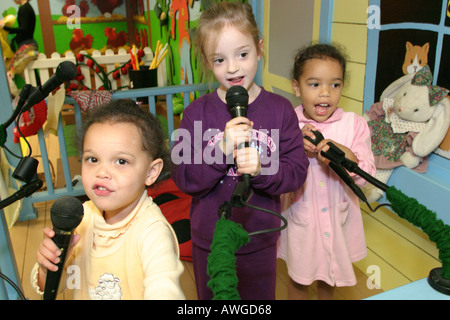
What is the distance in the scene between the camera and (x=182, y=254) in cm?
166

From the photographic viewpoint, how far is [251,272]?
947 mm

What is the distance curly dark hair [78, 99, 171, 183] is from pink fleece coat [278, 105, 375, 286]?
1.46 ft

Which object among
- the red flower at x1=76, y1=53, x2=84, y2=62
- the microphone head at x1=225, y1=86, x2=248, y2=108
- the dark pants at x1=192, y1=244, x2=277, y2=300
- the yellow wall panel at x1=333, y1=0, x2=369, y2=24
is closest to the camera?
the microphone head at x1=225, y1=86, x2=248, y2=108

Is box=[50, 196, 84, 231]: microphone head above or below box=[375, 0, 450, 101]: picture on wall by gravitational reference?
below

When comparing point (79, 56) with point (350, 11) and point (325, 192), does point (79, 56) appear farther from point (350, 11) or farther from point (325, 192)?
point (325, 192)

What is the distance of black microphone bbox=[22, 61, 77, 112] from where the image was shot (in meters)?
0.72

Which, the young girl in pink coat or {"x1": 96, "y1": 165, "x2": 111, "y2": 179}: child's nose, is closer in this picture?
{"x1": 96, "y1": 165, "x2": 111, "y2": 179}: child's nose

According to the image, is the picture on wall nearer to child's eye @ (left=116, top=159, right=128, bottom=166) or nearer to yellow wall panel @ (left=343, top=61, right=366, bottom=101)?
yellow wall panel @ (left=343, top=61, right=366, bottom=101)

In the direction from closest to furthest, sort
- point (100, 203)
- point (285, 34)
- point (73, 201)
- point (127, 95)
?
1. point (73, 201)
2. point (100, 203)
3. point (285, 34)
4. point (127, 95)

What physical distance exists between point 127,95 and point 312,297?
49.7 inches

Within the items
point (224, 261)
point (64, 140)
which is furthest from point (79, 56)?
point (224, 261)

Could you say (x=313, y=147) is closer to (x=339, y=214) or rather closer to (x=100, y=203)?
(x=339, y=214)

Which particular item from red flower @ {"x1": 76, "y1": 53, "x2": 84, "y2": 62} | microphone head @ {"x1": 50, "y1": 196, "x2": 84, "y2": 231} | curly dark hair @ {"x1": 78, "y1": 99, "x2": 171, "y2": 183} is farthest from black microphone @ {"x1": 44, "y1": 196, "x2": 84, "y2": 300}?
red flower @ {"x1": 76, "y1": 53, "x2": 84, "y2": 62}

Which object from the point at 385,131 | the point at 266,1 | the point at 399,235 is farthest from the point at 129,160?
the point at 266,1
